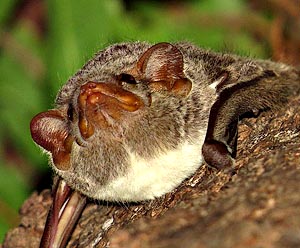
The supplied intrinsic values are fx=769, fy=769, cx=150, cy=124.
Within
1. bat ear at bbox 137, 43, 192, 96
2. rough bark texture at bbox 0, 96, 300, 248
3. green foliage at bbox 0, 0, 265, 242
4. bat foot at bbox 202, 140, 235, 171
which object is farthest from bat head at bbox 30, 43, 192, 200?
green foliage at bbox 0, 0, 265, 242

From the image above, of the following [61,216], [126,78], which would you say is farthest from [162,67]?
[61,216]

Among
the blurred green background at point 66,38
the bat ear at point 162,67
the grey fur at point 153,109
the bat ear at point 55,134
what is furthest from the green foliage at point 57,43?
the bat ear at point 162,67

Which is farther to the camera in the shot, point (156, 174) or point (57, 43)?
point (57, 43)

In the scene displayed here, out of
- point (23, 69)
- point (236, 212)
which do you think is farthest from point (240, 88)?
point (23, 69)

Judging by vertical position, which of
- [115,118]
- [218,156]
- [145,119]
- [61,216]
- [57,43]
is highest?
[57,43]

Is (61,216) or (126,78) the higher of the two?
(126,78)

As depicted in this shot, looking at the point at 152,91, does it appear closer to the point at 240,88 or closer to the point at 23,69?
the point at 240,88

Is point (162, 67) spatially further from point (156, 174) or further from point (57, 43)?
point (57, 43)
